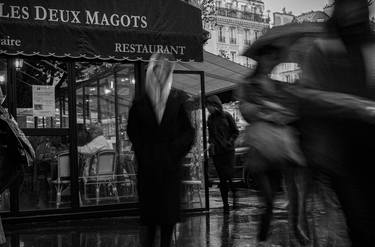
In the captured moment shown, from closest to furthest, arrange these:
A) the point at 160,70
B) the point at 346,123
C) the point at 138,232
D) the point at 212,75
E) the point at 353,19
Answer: the point at 346,123, the point at 353,19, the point at 160,70, the point at 138,232, the point at 212,75

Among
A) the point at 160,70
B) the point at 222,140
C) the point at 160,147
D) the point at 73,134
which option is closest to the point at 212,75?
the point at 222,140

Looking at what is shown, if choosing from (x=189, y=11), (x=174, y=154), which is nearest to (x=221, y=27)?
(x=189, y=11)

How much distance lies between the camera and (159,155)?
4.64 m

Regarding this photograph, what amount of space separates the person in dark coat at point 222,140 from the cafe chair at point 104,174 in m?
1.74

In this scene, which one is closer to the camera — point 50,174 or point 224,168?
point 50,174

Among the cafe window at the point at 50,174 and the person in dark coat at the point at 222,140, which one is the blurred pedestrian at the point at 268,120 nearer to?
the person in dark coat at the point at 222,140

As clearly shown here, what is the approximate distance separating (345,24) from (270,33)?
0.60m

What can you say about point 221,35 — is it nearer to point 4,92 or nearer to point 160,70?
point 4,92

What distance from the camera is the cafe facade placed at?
8.70m

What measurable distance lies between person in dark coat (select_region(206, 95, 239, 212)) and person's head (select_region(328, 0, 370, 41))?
244 inches

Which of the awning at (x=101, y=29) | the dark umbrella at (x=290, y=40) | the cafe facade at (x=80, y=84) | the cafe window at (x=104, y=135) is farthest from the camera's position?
the cafe window at (x=104, y=135)

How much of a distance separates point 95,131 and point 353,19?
6.73 metres

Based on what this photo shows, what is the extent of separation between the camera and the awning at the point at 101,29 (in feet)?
27.9

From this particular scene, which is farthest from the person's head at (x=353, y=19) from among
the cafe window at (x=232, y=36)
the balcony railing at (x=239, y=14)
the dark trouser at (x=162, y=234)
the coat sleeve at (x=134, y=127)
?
the cafe window at (x=232, y=36)
